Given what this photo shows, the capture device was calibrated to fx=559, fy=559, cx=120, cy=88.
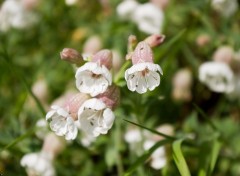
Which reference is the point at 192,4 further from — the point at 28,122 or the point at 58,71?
the point at 28,122

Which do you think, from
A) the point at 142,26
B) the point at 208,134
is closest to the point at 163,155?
the point at 208,134

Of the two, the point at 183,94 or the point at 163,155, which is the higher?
the point at 163,155

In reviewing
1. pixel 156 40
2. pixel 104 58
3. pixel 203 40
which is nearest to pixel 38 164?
pixel 104 58

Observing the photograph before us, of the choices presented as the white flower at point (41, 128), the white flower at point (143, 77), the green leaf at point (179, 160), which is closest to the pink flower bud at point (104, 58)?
the white flower at point (143, 77)

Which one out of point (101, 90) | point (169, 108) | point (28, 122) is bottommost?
point (169, 108)

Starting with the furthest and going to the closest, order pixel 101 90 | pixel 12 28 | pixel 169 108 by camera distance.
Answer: pixel 12 28
pixel 169 108
pixel 101 90

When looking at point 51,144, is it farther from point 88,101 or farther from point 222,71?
point 222,71
